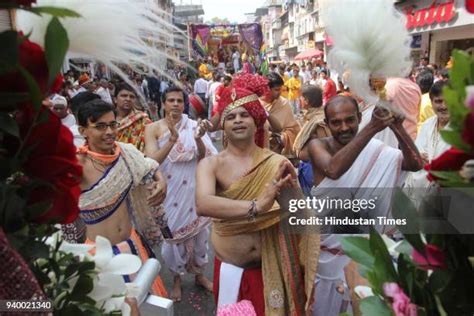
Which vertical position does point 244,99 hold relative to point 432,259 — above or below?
above

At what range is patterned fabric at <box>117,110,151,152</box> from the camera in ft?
12.6

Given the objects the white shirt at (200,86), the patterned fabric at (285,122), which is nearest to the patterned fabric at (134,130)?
the patterned fabric at (285,122)

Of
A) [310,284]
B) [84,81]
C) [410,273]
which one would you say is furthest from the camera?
[84,81]

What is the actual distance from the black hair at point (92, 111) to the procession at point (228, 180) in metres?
0.01

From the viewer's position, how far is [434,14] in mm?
13789

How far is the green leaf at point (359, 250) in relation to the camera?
0.96 m

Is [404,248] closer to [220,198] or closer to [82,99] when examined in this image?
[220,198]

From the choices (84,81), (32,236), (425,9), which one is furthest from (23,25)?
(425,9)

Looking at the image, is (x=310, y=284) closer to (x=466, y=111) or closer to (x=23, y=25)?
(x=466, y=111)

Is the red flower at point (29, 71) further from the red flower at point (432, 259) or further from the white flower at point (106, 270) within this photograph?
the red flower at point (432, 259)

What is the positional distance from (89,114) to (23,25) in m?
1.78

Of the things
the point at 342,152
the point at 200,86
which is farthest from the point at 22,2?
the point at 200,86

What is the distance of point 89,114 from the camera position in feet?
8.05

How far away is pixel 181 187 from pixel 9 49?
3274 millimetres
